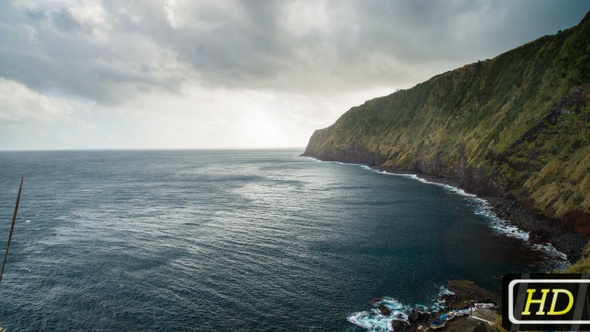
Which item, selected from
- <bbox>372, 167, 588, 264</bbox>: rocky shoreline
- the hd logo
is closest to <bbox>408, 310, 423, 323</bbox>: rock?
the hd logo

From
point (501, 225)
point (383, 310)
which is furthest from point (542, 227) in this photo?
point (383, 310)

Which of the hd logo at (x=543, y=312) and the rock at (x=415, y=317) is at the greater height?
the hd logo at (x=543, y=312)

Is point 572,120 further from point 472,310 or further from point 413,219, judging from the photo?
point 472,310

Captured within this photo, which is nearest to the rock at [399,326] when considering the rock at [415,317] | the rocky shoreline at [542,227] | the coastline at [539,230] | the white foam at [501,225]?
the rock at [415,317]

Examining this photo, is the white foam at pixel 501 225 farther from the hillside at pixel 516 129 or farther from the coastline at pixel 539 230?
the hillside at pixel 516 129

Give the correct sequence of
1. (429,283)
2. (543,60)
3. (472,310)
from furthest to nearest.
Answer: (543,60), (429,283), (472,310)

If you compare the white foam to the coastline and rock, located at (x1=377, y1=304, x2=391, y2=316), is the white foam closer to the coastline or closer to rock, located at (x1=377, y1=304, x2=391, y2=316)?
the coastline

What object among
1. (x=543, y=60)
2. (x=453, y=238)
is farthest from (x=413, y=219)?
(x=543, y=60)
